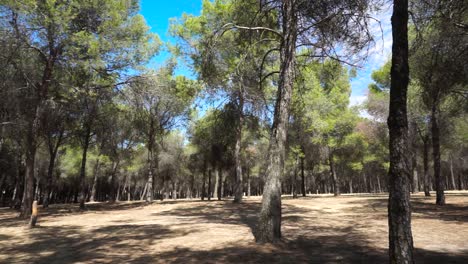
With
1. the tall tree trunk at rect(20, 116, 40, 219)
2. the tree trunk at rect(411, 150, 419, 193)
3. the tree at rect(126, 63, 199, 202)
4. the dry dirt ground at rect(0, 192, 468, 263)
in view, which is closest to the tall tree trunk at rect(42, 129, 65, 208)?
the tree at rect(126, 63, 199, 202)

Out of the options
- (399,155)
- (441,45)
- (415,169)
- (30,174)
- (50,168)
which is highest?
(441,45)

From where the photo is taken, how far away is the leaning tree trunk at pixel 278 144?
911 cm

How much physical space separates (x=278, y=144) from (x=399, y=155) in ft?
14.4

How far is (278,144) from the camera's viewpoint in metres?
9.60

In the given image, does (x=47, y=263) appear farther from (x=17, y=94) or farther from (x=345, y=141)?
(x=345, y=141)

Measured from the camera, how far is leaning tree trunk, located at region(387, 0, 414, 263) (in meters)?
5.18

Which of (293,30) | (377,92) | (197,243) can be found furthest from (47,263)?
(377,92)

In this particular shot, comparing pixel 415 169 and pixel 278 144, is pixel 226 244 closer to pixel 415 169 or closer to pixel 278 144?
pixel 278 144

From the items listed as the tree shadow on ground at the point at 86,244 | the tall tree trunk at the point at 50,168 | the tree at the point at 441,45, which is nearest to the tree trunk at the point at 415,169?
the tree at the point at 441,45

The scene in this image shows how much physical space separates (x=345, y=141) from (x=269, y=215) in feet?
86.9

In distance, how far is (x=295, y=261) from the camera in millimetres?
7285

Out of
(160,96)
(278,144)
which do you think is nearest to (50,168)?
(160,96)

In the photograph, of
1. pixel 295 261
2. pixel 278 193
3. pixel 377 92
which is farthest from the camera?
pixel 377 92

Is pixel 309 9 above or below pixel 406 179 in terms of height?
above
